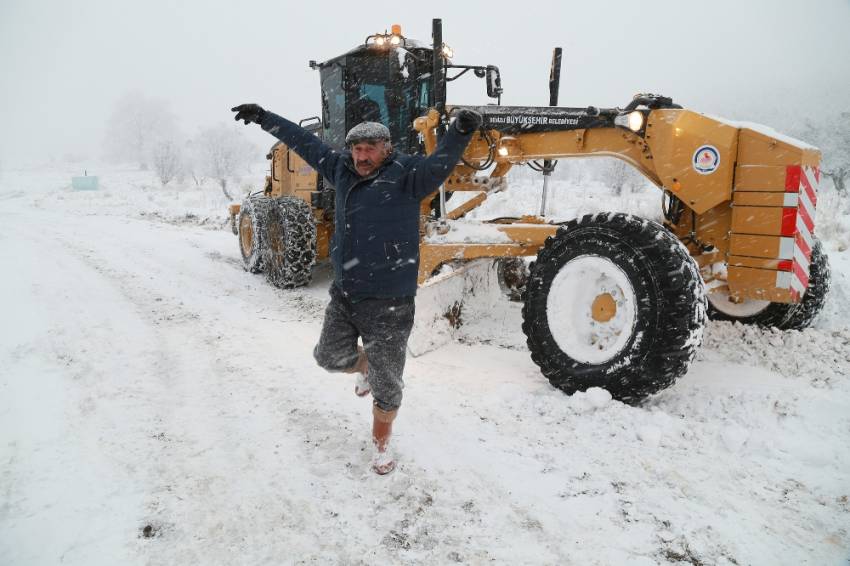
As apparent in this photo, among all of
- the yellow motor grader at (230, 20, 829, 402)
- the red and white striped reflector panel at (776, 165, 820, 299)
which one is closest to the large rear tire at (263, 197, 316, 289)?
the yellow motor grader at (230, 20, 829, 402)

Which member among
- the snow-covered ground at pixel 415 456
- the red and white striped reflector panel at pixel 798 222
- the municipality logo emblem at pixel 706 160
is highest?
the municipality logo emblem at pixel 706 160

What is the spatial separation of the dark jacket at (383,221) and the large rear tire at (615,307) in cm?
139

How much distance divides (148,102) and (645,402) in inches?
2890

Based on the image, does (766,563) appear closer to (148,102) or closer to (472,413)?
(472,413)

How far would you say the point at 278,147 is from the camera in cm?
898

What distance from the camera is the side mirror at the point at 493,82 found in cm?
548

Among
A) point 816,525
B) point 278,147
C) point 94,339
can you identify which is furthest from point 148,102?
point 816,525

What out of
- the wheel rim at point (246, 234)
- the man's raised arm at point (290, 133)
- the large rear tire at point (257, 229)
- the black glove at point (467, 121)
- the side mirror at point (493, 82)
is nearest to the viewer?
the black glove at point (467, 121)

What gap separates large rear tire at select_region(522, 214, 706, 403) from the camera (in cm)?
319

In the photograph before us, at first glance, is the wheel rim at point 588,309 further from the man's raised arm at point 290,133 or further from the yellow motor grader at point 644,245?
the man's raised arm at point 290,133

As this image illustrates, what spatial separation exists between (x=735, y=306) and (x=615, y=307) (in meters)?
1.81

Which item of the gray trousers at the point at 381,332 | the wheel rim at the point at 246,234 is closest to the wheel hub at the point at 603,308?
the gray trousers at the point at 381,332

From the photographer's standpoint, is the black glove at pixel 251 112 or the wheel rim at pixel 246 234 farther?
the wheel rim at pixel 246 234

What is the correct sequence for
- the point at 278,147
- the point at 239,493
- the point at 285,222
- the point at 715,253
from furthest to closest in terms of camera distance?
the point at 278,147 → the point at 285,222 → the point at 715,253 → the point at 239,493
